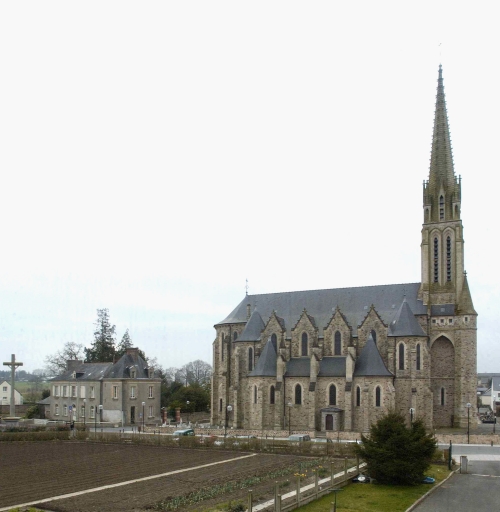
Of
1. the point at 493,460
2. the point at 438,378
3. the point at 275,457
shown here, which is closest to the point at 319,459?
the point at 275,457

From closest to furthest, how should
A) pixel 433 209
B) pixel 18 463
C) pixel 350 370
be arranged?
pixel 18 463 < pixel 350 370 < pixel 433 209

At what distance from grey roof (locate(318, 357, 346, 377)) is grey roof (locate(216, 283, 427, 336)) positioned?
2.97 m

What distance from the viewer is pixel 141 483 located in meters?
26.2

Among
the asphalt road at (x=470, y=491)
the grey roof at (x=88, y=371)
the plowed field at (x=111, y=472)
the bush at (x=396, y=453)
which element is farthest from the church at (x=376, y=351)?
the bush at (x=396, y=453)

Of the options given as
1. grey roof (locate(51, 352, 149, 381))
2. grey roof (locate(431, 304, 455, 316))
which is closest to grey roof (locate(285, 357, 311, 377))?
grey roof (locate(431, 304, 455, 316))

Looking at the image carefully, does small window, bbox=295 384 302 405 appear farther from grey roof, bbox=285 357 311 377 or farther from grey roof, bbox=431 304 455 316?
grey roof, bbox=431 304 455 316

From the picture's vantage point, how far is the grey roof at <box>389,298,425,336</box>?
56.1 meters

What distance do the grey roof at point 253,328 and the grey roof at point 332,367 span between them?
7.56 m

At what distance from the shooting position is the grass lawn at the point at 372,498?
21984mm

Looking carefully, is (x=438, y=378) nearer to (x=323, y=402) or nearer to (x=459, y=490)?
(x=323, y=402)

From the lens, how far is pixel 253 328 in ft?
213

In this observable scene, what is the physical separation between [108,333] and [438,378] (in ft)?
168

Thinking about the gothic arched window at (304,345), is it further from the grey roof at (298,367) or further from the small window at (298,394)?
the small window at (298,394)

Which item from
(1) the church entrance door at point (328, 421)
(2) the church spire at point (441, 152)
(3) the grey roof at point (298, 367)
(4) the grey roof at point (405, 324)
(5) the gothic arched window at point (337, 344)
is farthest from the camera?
(2) the church spire at point (441, 152)
